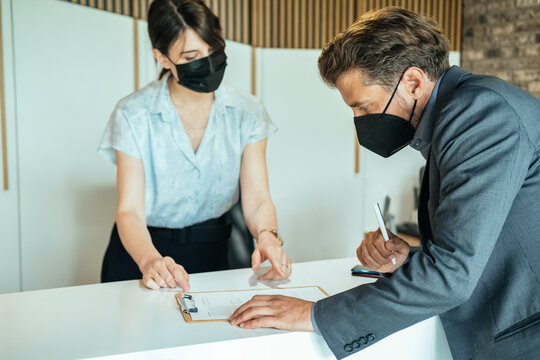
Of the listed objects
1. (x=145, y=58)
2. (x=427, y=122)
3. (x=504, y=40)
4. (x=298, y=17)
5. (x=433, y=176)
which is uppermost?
(x=298, y=17)

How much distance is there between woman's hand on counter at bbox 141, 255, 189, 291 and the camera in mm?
1736

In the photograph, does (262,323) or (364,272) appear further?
(364,272)

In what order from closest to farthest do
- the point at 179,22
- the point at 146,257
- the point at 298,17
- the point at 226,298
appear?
the point at 226,298 → the point at 146,257 → the point at 179,22 → the point at 298,17

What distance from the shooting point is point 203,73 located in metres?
2.15

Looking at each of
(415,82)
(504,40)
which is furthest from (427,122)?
(504,40)

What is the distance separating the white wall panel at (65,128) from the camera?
325 centimetres

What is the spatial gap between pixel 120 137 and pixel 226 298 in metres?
0.79

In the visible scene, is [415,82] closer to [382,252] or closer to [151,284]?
[382,252]

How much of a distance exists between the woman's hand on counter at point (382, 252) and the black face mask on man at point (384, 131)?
28 centimetres

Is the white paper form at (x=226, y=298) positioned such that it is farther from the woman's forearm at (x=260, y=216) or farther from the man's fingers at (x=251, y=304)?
the woman's forearm at (x=260, y=216)

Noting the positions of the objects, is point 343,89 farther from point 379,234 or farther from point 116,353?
point 116,353

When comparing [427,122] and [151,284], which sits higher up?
[427,122]

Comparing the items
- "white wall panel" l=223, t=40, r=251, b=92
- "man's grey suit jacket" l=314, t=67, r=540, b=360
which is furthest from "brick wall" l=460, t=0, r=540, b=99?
"man's grey suit jacket" l=314, t=67, r=540, b=360

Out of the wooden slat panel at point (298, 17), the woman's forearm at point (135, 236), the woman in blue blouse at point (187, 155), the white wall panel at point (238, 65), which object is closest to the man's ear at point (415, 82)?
the woman in blue blouse at point (187, 155)
